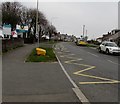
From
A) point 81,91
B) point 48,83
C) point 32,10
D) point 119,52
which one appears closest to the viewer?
point 81,91

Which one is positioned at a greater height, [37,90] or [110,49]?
[110,49]

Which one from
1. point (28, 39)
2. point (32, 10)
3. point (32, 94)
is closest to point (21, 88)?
point (32, 94)

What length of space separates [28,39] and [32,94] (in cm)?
6209

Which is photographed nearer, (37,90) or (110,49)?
(37,90)

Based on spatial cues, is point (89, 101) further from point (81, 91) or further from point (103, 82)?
point (103, 82)

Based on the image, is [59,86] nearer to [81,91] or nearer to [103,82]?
[81,91]

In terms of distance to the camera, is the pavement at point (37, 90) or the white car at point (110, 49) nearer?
the pavement at point (37, 90)

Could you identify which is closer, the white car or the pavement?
the pavement

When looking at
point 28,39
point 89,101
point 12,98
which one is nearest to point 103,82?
point 89,101

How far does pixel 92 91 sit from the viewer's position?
28.5 feet

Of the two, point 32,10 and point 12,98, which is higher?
point 32,10

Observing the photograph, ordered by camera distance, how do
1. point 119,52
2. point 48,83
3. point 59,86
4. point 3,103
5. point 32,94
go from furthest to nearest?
point 119,52 < point 48,83 < point 59,86 < point 32,94 < point 3,103

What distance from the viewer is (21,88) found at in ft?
29.9

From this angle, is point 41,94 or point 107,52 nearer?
point 41,94
